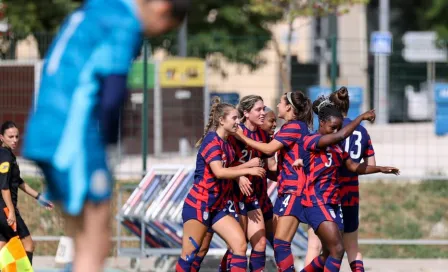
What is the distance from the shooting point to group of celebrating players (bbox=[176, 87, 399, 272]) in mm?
8836

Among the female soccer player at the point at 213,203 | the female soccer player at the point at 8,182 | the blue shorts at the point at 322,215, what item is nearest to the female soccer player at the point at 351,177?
the blue shorts at the point at 322,215

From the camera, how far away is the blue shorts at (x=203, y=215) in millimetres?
9047

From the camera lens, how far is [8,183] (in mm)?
9320

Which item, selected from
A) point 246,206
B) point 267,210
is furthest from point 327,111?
point 267,210

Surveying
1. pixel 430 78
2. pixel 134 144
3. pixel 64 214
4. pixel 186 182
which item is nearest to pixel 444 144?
pixel 430 78

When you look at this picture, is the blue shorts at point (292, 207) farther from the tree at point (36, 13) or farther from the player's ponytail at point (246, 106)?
the tree at point (36, 13)

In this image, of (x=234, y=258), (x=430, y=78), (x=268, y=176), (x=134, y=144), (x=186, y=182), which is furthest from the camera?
(x=430, y=78)

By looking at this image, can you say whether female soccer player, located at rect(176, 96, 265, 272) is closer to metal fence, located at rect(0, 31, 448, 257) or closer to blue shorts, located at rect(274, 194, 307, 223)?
blue shorts, located at rect(274, 194, 307, 223)

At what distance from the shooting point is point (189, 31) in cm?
2725

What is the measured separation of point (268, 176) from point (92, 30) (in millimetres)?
6023

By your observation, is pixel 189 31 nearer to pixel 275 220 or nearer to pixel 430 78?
pixel 430 78

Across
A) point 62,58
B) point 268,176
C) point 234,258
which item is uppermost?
point 62,58

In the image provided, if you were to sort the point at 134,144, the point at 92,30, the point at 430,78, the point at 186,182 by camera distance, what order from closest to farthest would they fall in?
the point at 92,30, the point at 186,182, the point at 134,144, the point at 430,78

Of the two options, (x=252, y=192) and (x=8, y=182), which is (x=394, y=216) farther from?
(x=8, y=182)
